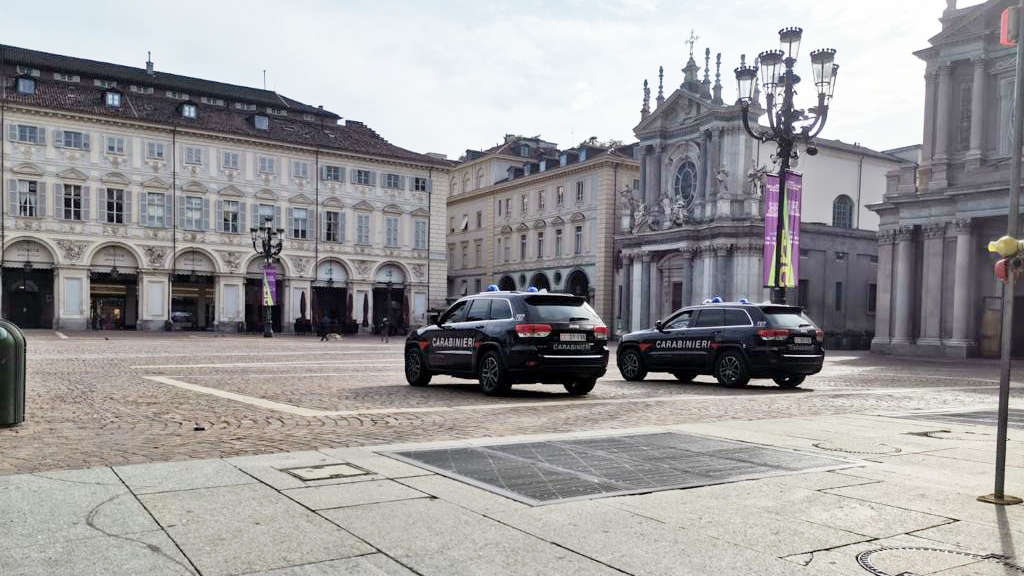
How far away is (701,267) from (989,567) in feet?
153

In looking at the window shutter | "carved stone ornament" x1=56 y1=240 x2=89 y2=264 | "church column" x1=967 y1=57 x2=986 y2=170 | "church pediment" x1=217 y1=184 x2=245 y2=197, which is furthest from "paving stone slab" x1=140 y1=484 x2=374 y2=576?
"church pediment" x1=217 y1=184 x2=245 y2=197

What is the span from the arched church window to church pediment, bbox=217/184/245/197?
1118 inches

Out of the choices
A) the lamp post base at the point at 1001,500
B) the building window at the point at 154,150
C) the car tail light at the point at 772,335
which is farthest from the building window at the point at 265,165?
the lamp post base at the point at 1001,500

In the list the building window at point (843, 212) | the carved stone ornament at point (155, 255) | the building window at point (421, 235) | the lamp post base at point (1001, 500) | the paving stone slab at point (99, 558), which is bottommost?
the lamp post base at point (1001, 500)

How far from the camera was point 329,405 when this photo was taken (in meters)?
11.8

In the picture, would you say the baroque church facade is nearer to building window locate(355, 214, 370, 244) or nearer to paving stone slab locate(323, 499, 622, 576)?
building window locate(355, 214, 370, 244)

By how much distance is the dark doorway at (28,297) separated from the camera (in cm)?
4841

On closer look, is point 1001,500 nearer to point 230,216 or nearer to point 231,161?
point 230,216

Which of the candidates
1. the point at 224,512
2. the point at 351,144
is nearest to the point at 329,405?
the point at 224,512

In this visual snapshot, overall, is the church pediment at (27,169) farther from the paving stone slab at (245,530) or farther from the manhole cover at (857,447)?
the manhole cover at (857,447)

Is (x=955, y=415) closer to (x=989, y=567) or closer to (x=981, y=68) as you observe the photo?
(x=989, y=567)

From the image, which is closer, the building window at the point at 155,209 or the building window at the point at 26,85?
the building window at the point at 26,85

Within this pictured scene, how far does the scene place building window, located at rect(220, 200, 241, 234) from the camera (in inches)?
2160

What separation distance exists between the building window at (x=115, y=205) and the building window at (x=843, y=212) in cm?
4383
